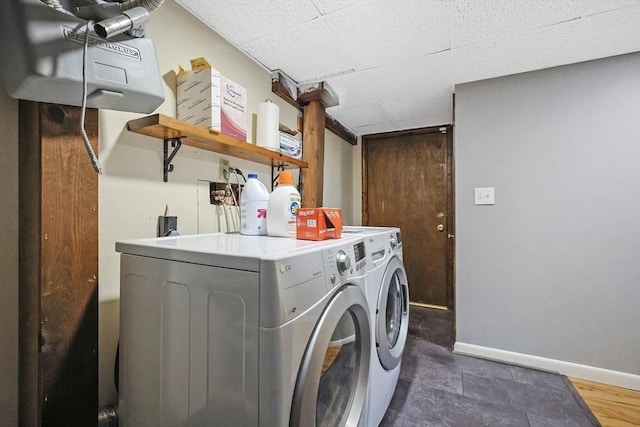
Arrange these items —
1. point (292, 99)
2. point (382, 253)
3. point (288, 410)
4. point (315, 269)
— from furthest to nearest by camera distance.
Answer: point (292, 99) < point (382, 253) < point (315, 269) < point (288, 410)

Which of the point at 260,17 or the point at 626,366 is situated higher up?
the point at 260,17

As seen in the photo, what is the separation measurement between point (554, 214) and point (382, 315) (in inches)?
59.6

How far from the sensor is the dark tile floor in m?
1.40

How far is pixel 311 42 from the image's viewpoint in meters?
1.60

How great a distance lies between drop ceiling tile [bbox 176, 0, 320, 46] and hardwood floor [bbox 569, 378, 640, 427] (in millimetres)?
2444

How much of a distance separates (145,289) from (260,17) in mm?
1318

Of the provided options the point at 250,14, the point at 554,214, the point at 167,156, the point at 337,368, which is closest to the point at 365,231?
the point at 337,368

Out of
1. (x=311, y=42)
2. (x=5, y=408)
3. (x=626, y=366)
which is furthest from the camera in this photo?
(x=626, y=366)

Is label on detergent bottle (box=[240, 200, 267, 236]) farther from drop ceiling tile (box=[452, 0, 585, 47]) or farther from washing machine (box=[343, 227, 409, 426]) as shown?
drop ceiling tile (box=[452, 0, 585, 47])

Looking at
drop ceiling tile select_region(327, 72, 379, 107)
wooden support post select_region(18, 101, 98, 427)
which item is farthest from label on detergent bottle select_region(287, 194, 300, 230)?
drop ceiling tile select_region(327, 72, 379, 107)

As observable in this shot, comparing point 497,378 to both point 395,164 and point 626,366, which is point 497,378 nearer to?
point 626,366

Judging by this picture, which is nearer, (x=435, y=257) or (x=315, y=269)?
(x=315, y=269)

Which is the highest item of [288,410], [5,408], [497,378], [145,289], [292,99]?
[292,99]

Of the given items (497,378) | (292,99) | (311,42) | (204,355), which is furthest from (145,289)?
(497,378)
